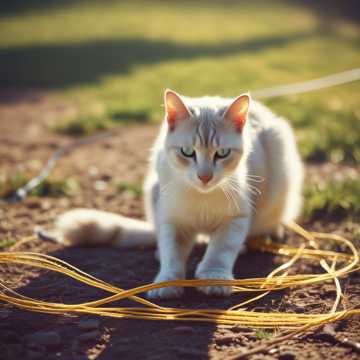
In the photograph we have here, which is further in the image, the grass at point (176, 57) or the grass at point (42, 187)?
the grass at point (176, 57)

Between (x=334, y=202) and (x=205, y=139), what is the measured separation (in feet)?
5.39

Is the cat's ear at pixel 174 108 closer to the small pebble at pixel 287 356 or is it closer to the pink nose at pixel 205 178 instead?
the pink nose at pixel 205 178

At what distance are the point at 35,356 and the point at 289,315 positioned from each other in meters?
1.16

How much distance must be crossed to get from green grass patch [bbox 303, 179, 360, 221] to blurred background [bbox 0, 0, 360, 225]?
0.05ft

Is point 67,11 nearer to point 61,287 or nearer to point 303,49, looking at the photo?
point 303,49

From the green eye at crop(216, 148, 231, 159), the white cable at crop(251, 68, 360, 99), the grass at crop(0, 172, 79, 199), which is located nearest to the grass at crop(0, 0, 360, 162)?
the white cable at crop(251, 68, 360, 99)

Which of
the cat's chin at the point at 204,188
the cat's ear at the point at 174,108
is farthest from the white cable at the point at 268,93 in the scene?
the cat's chin at the point at 204,188

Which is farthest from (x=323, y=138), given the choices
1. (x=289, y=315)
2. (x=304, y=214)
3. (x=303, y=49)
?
(x=303, y=49)

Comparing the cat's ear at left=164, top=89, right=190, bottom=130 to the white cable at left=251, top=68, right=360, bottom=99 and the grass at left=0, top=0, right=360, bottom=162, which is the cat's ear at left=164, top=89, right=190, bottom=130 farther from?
the white cable at left=251, top=68, right=360, bottom=99

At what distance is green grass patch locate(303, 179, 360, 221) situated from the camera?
12.9 ft

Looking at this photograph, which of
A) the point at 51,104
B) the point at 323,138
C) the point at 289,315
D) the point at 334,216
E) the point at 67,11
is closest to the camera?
the point at 289,315

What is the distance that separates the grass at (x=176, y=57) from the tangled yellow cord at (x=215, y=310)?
240cm

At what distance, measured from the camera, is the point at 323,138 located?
219 inches

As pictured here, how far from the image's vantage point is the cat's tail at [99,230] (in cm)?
332
